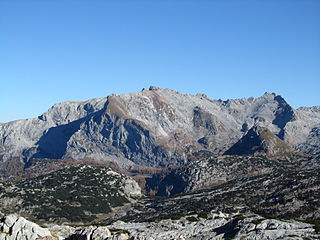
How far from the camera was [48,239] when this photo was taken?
372ft

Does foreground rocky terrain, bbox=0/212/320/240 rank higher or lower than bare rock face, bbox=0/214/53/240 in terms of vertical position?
lower

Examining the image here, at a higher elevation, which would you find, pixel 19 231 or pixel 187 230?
pixel 19 231

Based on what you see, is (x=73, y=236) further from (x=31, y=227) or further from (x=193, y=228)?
(x=193, y=228)

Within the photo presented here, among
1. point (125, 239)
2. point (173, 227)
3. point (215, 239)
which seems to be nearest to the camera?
point (125, 239)

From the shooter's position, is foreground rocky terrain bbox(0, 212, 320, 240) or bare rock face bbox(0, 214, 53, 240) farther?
bare rock face bbox(0, 214, 53, 240)

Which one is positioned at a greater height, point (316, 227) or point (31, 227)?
point (31, 227)

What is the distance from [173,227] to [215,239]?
2705 centimetres

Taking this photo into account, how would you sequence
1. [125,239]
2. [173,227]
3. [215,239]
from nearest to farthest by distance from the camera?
[125,239], [215,239], [173,227]

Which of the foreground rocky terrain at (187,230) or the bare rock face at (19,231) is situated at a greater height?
the bare rock face at (19,231)

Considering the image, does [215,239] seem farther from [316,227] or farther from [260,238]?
[316,227]

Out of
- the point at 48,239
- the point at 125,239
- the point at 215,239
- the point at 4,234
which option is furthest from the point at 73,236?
the point at 215,239

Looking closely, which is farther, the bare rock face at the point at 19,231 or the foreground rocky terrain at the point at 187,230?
the bare rock face at the point at 19,231

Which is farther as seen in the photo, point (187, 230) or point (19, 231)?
point (187, 230)

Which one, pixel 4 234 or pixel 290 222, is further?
pixel 290 222
